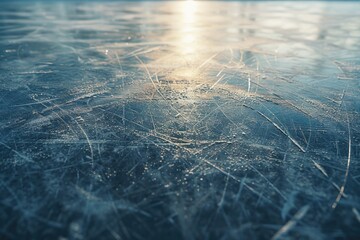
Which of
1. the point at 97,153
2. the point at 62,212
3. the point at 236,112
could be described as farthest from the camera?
the point at 236,112

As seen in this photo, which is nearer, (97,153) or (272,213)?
(272,213)

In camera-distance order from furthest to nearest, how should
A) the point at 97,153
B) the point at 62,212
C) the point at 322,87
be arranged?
the point at 322,87 → the point at 97,153 → the point at 62,212

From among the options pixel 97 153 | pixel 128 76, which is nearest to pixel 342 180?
pixel 97 153

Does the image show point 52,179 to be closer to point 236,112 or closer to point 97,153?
point 97,153

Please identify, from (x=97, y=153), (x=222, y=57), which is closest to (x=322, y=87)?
(x=222, y=57)

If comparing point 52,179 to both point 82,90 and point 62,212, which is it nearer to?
point 62,212

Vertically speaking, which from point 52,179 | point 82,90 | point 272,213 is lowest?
point 272,213

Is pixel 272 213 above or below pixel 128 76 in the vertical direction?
below
